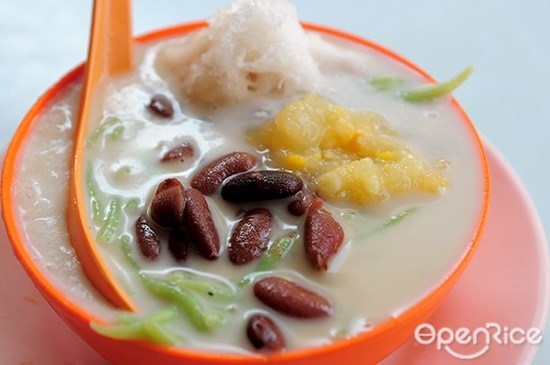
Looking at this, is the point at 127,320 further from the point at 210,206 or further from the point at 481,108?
the point at 481,108

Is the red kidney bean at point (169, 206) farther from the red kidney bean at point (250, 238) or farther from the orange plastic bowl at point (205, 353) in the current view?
the orange plastic bowl at point (205, 353)

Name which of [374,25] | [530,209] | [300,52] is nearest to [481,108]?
[374,25]

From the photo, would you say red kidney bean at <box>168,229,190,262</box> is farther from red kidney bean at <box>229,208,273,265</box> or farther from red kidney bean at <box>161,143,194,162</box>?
red kidney bean at <box>161,143,194,162</box>

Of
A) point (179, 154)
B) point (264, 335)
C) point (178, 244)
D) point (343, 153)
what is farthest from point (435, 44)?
point (264, 335)

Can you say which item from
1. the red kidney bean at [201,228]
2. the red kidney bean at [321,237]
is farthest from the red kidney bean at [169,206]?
the red kidney bean at [321,237]

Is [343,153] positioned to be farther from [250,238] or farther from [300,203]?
[250,238]
